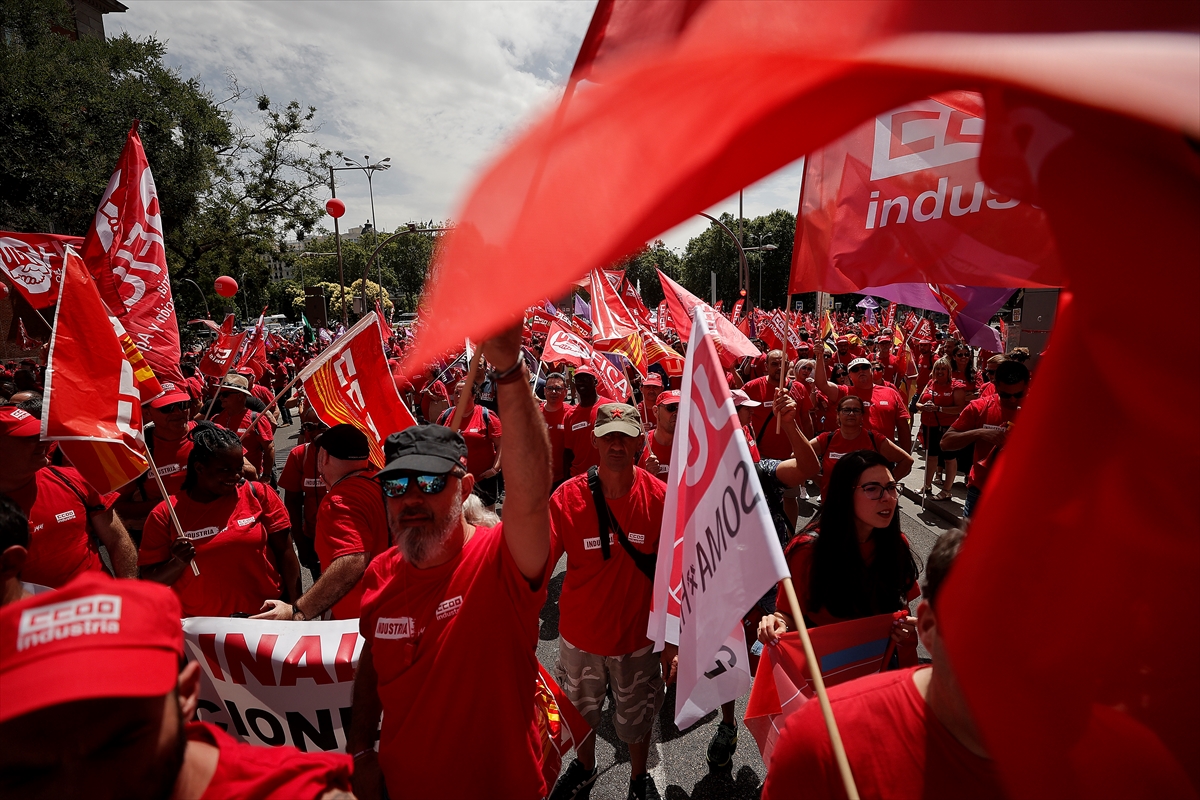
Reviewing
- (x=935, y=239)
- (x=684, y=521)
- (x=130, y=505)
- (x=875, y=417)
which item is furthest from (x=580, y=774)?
(x=875, y=417)

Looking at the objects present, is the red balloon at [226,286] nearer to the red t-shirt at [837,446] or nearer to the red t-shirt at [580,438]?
the red t-shirt at [580,438]

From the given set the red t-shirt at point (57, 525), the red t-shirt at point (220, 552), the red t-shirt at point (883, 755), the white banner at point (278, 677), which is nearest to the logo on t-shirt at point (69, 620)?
the red t-shirt at point (883, 755)

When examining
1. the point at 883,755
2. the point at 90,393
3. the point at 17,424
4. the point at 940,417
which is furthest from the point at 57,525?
the point at 940,417

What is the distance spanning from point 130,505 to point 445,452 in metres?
3.89

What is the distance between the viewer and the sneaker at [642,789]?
10.8 feet

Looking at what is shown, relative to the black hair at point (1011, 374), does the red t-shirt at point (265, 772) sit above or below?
below

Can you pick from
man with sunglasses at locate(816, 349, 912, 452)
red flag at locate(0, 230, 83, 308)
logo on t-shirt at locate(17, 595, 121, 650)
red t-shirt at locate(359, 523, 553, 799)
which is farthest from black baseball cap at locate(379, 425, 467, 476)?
red flag at locate(0, 230, 83, 308)

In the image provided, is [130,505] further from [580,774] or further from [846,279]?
[846,279]

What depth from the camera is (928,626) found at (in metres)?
1.51

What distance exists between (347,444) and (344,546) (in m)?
0.92

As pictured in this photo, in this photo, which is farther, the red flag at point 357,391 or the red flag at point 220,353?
the red flag at point 220,353

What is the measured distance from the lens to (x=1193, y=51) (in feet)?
1.81

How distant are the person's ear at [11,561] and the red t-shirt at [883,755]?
8.96 feet

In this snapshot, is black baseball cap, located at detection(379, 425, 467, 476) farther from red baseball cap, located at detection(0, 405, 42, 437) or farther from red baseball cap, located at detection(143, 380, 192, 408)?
red baseball cap, located at detection(143, 380, 192, 408)
